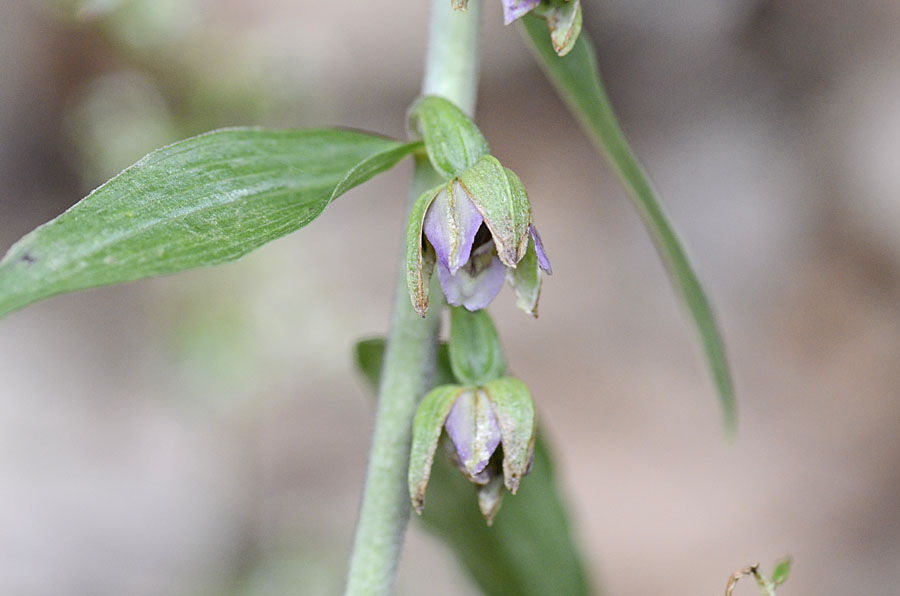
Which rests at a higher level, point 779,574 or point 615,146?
point 615,146

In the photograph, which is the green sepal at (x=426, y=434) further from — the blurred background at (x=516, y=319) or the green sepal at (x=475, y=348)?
the blurred background at (x=516, y=319)

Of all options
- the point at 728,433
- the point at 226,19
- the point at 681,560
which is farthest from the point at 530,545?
the point at 226,19

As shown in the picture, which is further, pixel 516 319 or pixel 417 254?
pixel 516 319

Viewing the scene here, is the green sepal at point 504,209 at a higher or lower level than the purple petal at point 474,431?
higher

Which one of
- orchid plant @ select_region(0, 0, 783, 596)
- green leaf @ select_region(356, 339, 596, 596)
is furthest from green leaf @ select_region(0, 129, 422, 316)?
green leaf @ select_region(356, 339, 596, 596)

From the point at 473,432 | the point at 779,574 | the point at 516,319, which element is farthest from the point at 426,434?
Answer: the point at 516,319

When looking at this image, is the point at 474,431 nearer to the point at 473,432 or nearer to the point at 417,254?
the point at 473,432

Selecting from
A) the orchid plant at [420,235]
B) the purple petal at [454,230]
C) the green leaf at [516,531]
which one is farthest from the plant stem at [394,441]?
the green leaf at [516,531]
